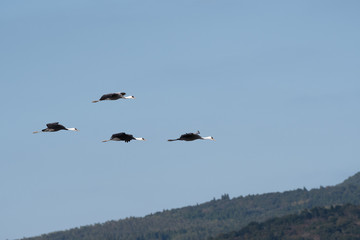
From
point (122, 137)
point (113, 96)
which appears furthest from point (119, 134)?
point (113, 96)

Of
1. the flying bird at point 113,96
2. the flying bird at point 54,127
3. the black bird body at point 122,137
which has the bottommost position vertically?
the black bird body at point 122,137

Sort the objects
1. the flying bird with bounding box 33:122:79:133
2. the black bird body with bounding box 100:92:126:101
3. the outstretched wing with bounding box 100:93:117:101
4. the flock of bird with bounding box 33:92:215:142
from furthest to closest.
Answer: the outstretched wing with bounding box 100:93:117:101 < the black bird body with bounding box 100:92:126:101 < the flying bird with bounding box 33:122:79:133 < the flock of bird with bounding box 33:92:215:142

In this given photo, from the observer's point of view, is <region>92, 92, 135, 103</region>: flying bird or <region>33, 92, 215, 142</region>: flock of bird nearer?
<region>33, 92, 215, 142</region>: flock of bird

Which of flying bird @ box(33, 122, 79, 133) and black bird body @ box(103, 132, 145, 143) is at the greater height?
flying bird @ box(33, 122, 79, 133)

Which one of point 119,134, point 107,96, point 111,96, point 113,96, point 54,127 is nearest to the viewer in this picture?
point 119,134

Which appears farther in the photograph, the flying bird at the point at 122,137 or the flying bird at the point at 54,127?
the flying bird at the point at 54,127

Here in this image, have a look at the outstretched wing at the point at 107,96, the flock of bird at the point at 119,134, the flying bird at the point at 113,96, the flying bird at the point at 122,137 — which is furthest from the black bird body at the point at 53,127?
the flying bird at the point at 122,137

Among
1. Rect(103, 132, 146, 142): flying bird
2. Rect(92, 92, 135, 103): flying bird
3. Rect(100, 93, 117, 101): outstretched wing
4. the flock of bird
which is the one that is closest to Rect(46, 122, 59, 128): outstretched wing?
the flock of bird

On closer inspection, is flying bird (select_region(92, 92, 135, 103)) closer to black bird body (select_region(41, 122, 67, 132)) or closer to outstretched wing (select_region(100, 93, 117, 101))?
outstretched wing (select_region(100, 93, 117, 101))

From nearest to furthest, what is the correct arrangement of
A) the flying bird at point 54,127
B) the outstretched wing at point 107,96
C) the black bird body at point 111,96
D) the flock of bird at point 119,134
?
the flock of bird at point 119,134, the flying bird at point 54,127, the black bird body at point 111,96, the outstretched wing at point 107,96

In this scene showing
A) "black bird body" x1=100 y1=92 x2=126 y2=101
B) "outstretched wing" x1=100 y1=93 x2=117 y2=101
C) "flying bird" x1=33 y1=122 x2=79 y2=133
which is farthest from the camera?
"outstretched wing" x1=100 y1=93 x2=117 y2=101

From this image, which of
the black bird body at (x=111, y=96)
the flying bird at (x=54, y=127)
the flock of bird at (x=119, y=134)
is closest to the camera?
the flock of bird at (x=119, y=134)

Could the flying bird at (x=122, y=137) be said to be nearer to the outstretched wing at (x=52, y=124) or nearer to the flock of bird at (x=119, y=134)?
the flock of bird at (x=119, y=134)

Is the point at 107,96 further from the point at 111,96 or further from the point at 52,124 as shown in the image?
the point at 52,124
